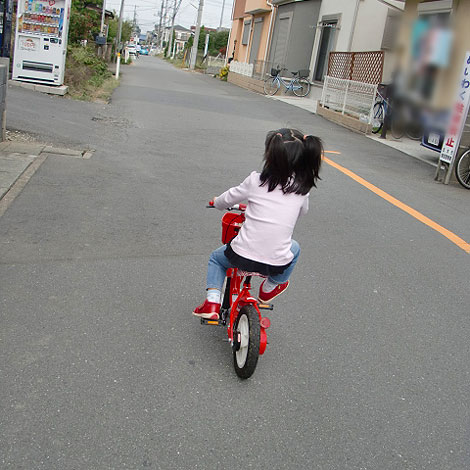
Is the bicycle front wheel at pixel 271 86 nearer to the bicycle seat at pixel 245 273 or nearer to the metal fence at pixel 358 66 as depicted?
the metal fence at pixel 358 66

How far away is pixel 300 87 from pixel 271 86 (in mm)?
1263

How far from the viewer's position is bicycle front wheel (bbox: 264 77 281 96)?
2392 centimetres

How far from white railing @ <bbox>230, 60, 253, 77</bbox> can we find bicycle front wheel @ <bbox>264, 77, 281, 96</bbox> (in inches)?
180

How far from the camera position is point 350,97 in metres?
15.7

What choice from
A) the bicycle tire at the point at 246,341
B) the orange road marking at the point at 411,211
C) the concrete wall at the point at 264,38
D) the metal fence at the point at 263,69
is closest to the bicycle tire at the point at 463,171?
the orange road marking at the point at 411,211

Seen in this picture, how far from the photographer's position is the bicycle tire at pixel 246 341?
10.0ft

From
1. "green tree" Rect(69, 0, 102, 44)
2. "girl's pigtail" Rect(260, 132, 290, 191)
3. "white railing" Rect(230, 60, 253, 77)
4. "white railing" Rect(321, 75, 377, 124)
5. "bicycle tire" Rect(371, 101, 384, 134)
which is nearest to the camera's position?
"girl's pigtail" Rect(260, 132, 290, 191)

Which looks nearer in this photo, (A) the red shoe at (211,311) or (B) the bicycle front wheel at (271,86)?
(A) the red shoe at (211,311)

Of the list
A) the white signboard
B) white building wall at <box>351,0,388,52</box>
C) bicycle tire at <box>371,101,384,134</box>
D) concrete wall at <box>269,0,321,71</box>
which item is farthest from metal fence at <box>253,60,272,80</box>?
the white signboard

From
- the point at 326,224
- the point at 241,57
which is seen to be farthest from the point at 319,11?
the point at 326,224

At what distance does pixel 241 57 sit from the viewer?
36.5 meters

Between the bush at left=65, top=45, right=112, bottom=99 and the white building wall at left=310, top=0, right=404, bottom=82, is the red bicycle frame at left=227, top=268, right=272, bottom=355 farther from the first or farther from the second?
the white building wall at left=310, top=0, right=404, bottom=82

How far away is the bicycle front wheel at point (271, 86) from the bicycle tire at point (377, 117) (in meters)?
10.3

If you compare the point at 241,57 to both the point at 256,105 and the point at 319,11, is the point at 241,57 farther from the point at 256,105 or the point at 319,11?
the point at 256,105
